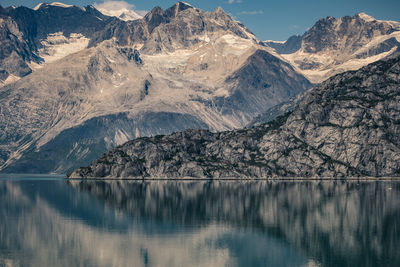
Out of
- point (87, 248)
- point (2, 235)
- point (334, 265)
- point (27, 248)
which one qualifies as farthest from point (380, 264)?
point (2, 235)

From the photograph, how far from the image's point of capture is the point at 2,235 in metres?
168

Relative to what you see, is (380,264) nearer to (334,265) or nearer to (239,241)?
(334,265)

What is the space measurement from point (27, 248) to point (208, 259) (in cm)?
5085

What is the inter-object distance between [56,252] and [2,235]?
33956mm

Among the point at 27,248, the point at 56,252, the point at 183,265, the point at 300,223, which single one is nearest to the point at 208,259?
the point at 183,265

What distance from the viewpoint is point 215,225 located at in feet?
628

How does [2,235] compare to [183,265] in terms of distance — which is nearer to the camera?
[183,265]

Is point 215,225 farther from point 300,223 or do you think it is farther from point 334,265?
point 334,265

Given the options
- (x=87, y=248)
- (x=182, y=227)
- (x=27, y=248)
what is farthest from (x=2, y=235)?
(x=182, y=227)

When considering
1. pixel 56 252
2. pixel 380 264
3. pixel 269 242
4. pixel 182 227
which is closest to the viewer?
pixel 380 264

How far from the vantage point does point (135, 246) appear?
152 meters

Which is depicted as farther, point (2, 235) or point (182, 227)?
point (182, 227)

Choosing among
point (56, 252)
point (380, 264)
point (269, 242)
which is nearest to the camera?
point (380, 264)

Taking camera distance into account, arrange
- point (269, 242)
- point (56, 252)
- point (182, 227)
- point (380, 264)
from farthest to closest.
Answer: point (182, 227), point (269, 242), point (56, 252), point (380, 264)
